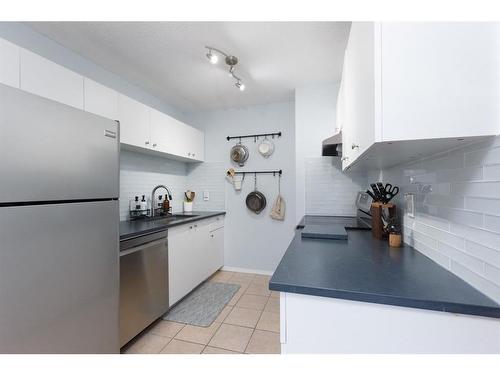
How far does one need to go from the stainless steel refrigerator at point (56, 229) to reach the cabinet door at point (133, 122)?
69cm

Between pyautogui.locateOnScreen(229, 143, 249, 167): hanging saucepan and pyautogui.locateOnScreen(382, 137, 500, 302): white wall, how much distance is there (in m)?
2.23

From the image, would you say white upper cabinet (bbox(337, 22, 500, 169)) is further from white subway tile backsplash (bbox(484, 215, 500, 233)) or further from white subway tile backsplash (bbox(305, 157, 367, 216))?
Answer: white subway tile backsplash (bbox(305, 157, 367, 216))

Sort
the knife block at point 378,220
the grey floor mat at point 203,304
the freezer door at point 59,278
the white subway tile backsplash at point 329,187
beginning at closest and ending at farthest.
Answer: the freezer door at point 59,278 → the knife block at point 378,220 → the grey floor mat at point 203,304 → the white subway tile backsplash at point 329,187

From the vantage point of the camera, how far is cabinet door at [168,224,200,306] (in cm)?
214

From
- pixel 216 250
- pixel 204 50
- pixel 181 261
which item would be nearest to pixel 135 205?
pixel 181 261

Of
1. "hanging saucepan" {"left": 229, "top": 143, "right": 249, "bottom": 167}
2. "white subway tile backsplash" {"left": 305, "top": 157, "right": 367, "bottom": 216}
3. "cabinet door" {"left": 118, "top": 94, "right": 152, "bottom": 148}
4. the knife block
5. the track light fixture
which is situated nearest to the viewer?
the knife block

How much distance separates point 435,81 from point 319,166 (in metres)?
1.93

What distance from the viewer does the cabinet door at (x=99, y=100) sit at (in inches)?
64.9

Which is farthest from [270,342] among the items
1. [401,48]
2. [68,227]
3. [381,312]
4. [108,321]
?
[401,48]

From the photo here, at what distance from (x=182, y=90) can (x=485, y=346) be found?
2965 mm

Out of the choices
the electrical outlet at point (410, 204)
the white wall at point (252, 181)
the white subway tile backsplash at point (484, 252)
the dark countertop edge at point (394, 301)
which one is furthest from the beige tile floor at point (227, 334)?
the white subway tile backsplash at point (484, 252)

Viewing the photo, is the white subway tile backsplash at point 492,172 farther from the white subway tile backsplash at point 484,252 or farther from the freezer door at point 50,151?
the freezer door at point 50,151

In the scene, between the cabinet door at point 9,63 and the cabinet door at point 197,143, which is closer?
the cabinet door at point 9,63

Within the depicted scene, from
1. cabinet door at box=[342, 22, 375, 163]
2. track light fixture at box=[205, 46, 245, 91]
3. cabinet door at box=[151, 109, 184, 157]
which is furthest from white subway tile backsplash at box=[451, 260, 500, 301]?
cabinet door at box=[151, 109, 184, 157]
